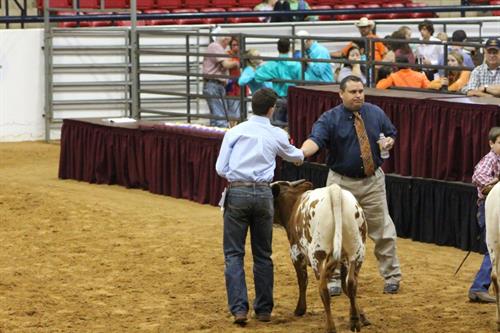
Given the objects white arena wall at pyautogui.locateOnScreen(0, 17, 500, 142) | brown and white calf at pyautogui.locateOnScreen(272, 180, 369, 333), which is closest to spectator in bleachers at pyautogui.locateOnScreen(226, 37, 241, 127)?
white arena wall at pyautogui.locateOnScreen(0, 17, 500, 142)

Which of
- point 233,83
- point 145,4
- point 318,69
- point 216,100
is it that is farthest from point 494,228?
point 145,4

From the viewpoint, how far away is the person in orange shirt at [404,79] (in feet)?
52.4

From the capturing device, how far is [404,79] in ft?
52.7

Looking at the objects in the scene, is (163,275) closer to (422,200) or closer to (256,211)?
(256,211)

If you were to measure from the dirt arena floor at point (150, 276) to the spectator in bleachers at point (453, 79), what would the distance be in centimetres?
306

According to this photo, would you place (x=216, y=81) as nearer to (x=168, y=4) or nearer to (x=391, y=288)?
(x=168, y=4)

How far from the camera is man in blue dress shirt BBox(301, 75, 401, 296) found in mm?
10883

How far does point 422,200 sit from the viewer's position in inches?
554

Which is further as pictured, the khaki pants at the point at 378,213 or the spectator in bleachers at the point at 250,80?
the spectator in bleachers at the point at 250,80

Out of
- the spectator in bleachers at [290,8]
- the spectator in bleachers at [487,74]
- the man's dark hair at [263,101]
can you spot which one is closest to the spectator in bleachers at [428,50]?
the spectator in bleachers at [290,8]

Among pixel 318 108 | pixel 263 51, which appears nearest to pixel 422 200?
pixel 318 108

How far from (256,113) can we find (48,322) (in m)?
2.29

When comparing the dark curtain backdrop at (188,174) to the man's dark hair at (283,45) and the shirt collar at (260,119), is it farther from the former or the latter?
the shirt collar at (260,119)

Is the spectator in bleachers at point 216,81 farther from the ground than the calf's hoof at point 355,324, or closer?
farther from the ground
